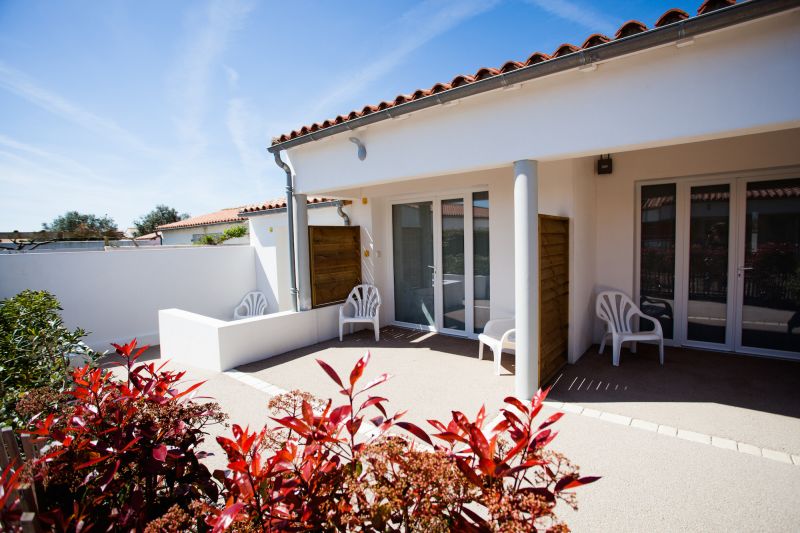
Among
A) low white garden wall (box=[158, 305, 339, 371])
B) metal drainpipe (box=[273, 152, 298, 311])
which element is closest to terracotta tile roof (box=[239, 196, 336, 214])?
metal drainpipe (box=[273, 152, 298, 311])

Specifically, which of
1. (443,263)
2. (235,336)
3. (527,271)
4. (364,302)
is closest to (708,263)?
(527,271)

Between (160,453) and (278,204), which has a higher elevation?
(278,204)

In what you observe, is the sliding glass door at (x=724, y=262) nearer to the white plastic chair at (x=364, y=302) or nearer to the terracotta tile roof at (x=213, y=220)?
the white plastic chair at (x=364, y=302)

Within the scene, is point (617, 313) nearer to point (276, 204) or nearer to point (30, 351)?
point (30, 351)

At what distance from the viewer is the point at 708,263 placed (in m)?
6.82

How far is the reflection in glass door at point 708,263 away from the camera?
6.68 meters

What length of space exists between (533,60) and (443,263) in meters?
4.76

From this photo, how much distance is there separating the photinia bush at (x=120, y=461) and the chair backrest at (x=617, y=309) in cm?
693

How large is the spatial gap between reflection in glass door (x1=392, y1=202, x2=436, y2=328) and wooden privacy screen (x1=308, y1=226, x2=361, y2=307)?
3.42ft

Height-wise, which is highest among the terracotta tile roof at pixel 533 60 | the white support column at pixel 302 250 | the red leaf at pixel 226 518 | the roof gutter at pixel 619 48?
the terracotta tile roof at pixel 533 60

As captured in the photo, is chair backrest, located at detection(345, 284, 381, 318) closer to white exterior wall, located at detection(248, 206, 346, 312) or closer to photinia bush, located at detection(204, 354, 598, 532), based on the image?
white exterior wall, located at detection(248, 206, 346, 312)

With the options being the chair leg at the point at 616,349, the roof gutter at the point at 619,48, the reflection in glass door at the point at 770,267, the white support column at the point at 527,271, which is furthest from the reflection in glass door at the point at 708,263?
the roof gutter at the point at 619,48

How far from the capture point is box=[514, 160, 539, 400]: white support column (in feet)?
16.0

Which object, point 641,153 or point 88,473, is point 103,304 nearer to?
point 88,473
